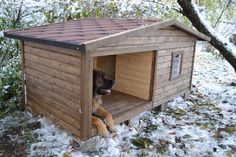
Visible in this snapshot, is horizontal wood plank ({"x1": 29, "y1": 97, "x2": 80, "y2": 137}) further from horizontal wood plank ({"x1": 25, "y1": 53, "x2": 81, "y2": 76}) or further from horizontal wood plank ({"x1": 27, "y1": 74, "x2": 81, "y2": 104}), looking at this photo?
horizontal wood plank ({"x1": 25, "y1": 53, "x2": 81, "y2": 76})

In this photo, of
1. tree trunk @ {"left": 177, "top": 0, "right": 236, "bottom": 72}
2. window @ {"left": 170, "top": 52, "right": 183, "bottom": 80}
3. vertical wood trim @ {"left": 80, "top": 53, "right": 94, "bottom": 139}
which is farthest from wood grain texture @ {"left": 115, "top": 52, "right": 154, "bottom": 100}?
tree trunk @ {"left": 177, "top": 0, "right": 236, "bottom": 72}

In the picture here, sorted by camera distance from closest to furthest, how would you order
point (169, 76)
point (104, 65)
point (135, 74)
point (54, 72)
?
point (54, 72)
point (135, 74)
point (169, 76)
point (104, 65)

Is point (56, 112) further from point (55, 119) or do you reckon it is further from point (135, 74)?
point (135, 74)

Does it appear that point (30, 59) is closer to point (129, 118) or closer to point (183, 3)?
point (129, 118)

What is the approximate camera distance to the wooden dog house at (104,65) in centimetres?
380

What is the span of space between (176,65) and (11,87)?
4.04 meters

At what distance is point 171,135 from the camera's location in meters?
4.95

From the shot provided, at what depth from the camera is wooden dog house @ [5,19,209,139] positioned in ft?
12.5

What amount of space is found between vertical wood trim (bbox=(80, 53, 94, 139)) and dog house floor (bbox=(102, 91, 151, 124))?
2.53 ft

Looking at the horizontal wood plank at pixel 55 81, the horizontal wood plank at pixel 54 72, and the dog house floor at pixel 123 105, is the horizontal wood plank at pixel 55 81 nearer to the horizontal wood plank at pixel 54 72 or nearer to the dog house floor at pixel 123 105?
the horizontal wood plank at pixel 54 72

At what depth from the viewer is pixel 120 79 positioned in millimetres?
6195

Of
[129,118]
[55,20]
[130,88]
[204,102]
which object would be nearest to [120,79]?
[130,88]

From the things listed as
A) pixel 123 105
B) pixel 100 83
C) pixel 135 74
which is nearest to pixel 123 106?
pixel 123 105

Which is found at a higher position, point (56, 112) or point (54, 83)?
point (54, 83)
